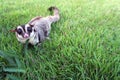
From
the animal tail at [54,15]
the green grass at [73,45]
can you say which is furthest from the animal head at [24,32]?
the animal tail at [54,15]

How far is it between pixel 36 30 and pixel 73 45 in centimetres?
64

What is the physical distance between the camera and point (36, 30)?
3486mm

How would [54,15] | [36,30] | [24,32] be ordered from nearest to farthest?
[24,32] < [36,30] < [54,15]

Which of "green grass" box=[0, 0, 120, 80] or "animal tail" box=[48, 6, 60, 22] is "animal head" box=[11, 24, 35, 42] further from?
"animal tail" box=[48, 6, 60, 22]

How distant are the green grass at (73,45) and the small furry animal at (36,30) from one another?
0.32 feet

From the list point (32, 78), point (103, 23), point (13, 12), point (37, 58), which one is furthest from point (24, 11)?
point (32, 78)

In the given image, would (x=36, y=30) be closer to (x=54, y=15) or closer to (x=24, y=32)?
(x=24, y=32)

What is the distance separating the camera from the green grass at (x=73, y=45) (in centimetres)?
267

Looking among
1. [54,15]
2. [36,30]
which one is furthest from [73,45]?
[54,15]

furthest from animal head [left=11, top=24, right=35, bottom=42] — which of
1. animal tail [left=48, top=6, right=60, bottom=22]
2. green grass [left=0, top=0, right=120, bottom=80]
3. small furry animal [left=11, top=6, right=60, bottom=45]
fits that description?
animal tail [left=48, top=6, right=60, bottom=22]

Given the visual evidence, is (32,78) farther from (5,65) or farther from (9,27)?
(9,27)

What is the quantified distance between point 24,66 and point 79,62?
0.61 metres

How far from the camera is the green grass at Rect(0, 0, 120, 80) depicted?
2670 mm

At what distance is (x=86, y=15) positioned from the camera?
4.36m
